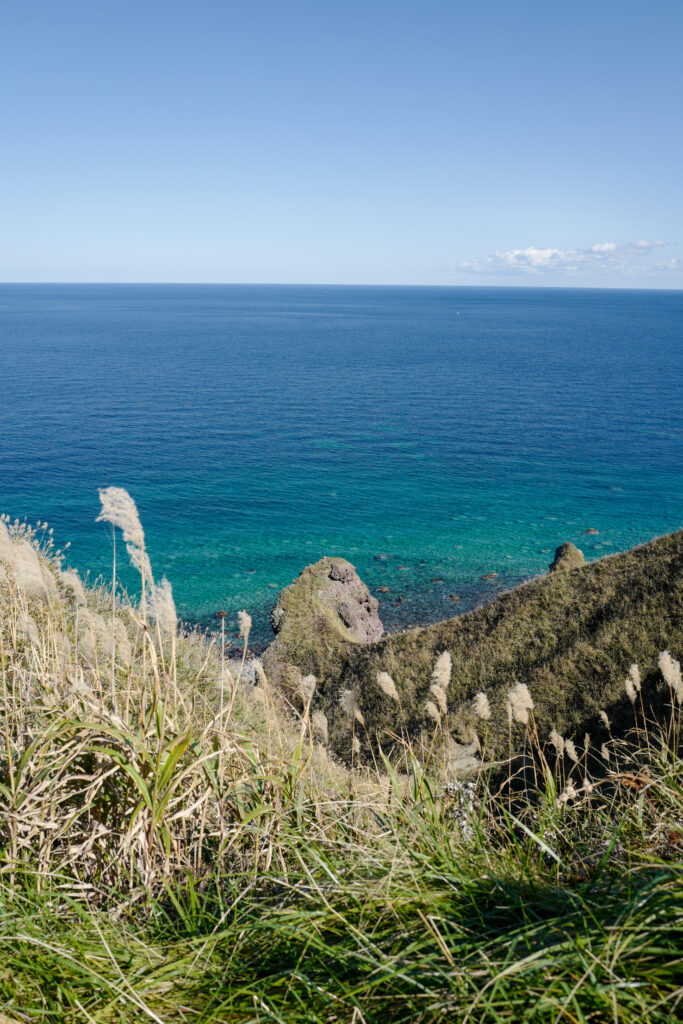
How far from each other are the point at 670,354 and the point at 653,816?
166740 millimetres

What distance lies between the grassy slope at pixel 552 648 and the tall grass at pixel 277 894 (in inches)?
548

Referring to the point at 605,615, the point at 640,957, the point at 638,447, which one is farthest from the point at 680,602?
the point at 638,447

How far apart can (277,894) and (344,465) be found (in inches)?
2439

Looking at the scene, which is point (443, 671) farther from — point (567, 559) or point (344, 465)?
point (344, 465)

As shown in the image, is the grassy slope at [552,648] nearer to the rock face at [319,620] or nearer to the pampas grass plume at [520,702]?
the rock face at [319,620]

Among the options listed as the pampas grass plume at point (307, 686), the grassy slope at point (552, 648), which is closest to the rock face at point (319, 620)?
the grassy slope at point (552, 648)

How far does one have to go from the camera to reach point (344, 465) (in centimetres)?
6525

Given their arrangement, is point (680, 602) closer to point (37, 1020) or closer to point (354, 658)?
point (354, 658)

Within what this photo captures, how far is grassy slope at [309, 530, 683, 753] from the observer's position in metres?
18.5

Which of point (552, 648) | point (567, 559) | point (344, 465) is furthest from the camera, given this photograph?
point (344, 465)

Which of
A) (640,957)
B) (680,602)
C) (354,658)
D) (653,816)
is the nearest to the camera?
(640,957)

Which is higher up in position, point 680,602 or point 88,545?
point 680,602

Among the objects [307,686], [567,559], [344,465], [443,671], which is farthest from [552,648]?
[344,465]

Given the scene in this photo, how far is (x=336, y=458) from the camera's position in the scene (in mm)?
67375
